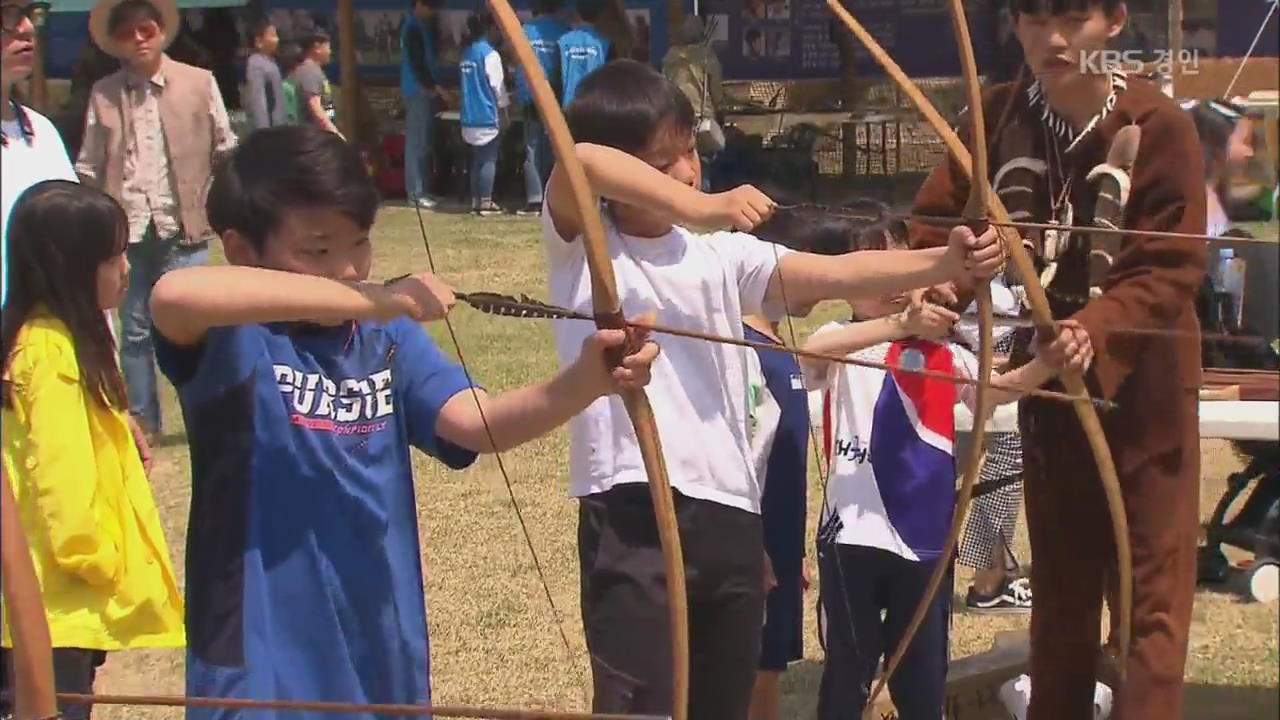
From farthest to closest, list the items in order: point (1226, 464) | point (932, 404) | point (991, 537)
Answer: point (991, 537)
point (932, 404)
point (1226, 464)

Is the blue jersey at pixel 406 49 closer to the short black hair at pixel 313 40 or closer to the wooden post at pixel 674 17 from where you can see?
the short black hair at pixel 313 40

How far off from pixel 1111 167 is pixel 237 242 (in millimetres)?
972

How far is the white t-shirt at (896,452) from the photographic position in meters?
2.25

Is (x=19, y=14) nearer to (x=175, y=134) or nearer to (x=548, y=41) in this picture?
(x=548, y=41)

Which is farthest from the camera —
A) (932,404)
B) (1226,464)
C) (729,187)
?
(932,404)

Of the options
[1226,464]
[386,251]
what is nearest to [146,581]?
[386,251]

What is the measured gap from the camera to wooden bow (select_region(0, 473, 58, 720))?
4.29 feet

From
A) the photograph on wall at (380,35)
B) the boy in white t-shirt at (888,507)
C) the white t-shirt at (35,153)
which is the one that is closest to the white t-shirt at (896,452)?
the boy in white t-shirt at (888,507)

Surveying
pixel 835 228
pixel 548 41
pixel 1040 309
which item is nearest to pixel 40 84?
pixel 548 41

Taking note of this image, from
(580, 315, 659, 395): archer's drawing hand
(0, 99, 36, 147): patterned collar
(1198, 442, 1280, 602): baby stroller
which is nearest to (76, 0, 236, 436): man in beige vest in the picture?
(0, 99, 36, 147): patterned collar

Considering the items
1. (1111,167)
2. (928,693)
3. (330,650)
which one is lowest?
(928,693)

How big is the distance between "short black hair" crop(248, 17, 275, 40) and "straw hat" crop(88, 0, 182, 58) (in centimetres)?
30

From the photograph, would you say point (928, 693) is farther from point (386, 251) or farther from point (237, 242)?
point (237, 242)

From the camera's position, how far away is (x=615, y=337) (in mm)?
1503
